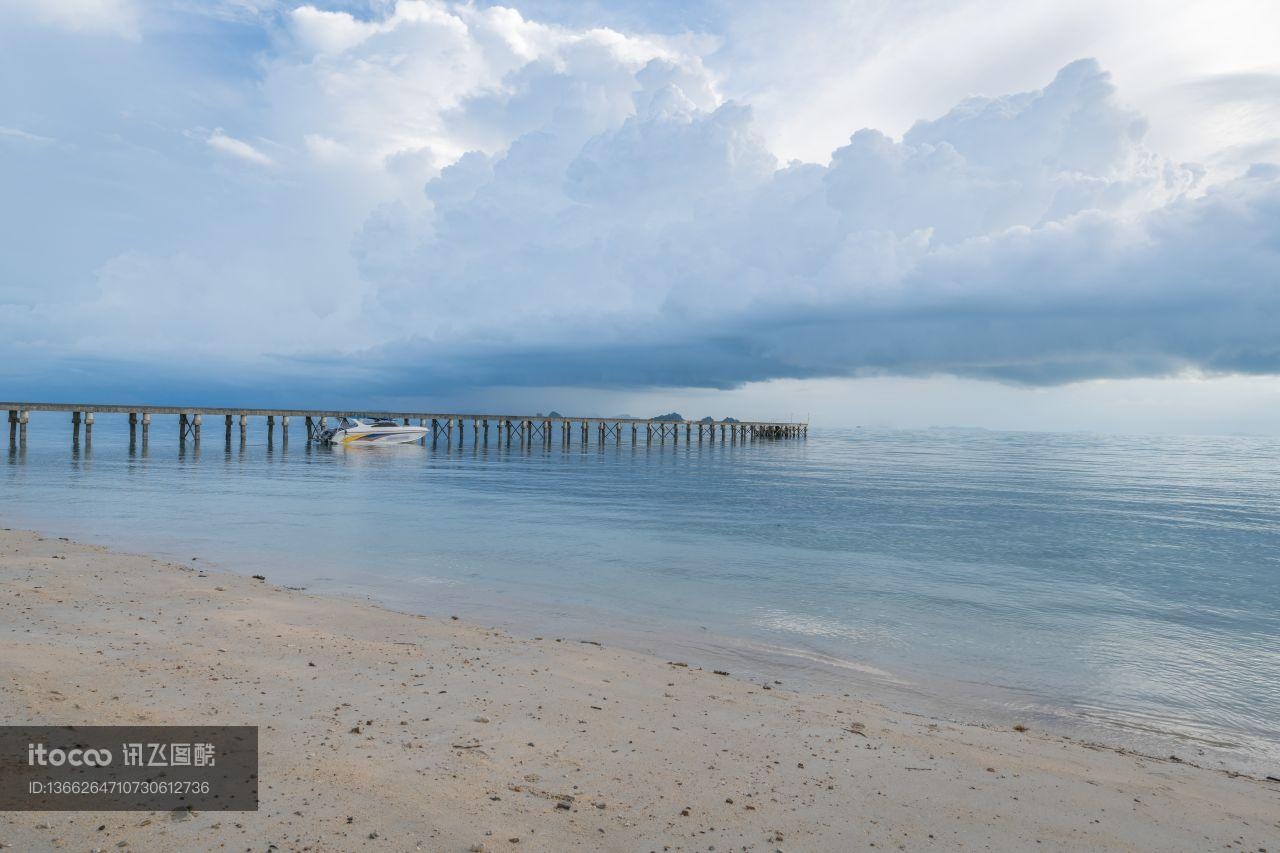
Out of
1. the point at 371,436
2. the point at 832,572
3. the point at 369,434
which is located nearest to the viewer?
the point at 832,572

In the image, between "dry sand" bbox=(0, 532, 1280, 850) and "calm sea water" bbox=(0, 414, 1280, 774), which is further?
"calm sea water" bbox=(0, 414, 1280, 774)

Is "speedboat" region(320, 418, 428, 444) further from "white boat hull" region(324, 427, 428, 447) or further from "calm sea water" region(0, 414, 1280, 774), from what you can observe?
"calm sea water" region(0, 414, 1280, 774)

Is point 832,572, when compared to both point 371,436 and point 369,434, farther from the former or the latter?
point 371,436

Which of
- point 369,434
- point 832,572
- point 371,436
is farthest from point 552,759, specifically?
point 371,436

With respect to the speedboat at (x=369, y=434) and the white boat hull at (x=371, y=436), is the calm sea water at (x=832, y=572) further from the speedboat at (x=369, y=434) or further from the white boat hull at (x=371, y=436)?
the speedboat at (x=369, y=434)

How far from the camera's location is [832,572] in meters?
18.6

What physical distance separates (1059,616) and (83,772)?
15.8 metres

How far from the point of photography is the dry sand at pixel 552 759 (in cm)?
488

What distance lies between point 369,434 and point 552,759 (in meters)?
77.1

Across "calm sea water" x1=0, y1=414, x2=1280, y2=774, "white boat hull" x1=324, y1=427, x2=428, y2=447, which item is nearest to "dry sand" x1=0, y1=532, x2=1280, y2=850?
"calm sea water" x1=0, y1=414, x2=1280, y2=774

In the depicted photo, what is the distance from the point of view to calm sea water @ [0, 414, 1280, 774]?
10250 mm

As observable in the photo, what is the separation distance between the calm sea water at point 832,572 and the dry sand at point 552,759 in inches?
78.2

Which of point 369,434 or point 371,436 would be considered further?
point 371,436

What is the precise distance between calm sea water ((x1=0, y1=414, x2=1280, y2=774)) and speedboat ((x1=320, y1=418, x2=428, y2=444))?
1339 inches
